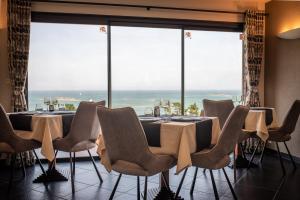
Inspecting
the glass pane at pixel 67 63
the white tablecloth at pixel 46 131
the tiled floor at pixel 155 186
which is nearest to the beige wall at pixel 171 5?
the white tablecloth at pixel 46 131

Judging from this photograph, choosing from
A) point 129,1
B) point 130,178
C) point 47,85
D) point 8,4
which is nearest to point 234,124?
point 130,178

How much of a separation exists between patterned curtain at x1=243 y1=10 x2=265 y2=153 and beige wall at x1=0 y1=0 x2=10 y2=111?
13.3ft

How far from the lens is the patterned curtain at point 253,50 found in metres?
4.98

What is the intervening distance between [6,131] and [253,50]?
13.7ft

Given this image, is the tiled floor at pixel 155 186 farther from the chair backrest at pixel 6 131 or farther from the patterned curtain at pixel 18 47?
the patterned curtain at pixel 18 47

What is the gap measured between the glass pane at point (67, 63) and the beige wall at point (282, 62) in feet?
32.3

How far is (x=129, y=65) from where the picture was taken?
17.8 m

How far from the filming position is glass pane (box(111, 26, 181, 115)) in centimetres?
1702

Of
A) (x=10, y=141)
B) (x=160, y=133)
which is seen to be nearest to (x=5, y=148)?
(x=10, y=141)

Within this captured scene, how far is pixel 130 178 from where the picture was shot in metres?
3.50

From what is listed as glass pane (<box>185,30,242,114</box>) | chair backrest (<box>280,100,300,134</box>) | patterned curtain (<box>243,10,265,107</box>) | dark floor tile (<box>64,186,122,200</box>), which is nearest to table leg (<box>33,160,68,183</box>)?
dark floor tile (<box>64,186,122,200</box>)

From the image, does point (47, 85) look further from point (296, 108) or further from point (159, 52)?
point (296, 108)

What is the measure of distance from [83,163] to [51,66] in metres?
11.3

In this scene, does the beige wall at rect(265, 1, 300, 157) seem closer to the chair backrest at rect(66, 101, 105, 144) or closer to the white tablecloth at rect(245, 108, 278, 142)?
the white tablecloth at rect(245, 108, 278, 142)
